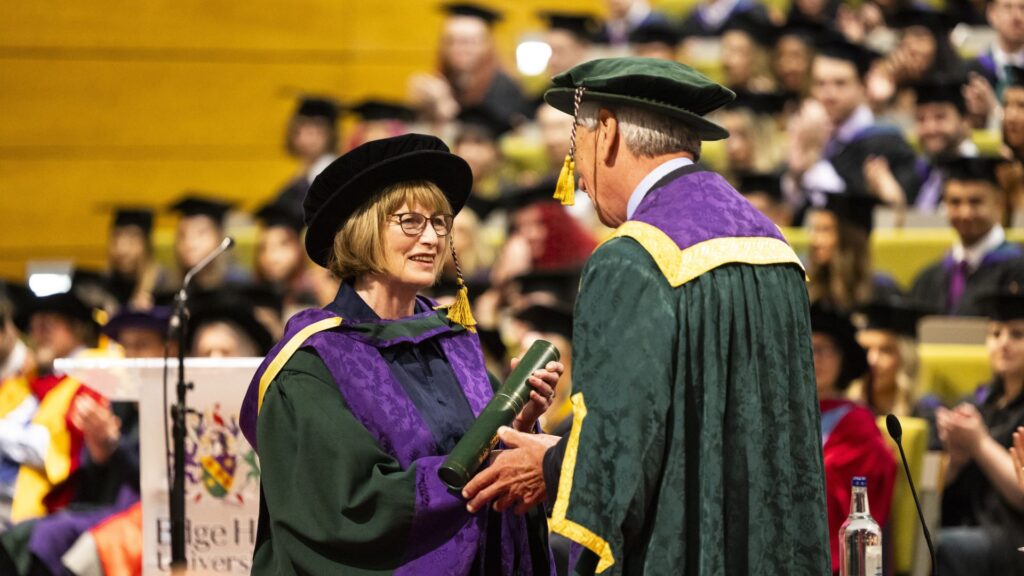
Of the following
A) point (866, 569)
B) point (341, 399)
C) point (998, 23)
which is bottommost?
point (866, 569)

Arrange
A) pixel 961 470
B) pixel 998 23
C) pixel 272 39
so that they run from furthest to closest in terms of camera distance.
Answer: pixel 272 39
pixel 998 23
pixel 961 470

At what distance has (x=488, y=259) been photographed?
8.15 meters

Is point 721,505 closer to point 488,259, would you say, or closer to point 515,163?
point 488,259

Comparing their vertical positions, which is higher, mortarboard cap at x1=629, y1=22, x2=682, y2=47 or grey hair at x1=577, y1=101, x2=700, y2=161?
mortarboard cap at x1=629, y1=22, x2=682, y2=47

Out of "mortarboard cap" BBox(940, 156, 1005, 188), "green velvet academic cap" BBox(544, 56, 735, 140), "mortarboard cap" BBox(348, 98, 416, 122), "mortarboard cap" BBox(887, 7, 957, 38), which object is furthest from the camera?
"mortarboard cap" BBox(348, 98, 416, 122)

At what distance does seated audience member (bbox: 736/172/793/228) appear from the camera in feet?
25.6

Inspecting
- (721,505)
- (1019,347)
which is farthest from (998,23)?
(721,505)

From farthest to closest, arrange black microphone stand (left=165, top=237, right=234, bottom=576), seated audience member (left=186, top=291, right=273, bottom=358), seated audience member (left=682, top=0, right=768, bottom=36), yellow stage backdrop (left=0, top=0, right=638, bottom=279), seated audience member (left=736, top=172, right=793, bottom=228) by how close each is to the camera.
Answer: yellow stage backdrop (left=0, top=0, right=638, bottom=279) < seated audience member (left=682, top=0, right=768, bottom=36) < seated audience member (left=736, top=172, right=793, bottom=228) < seated audience member (left=186, top=291, right=273, bottom=358) < black microphone stand (left=165, top=237, right=234, bottom=576)

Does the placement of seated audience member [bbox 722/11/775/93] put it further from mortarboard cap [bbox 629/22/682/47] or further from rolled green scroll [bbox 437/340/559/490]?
rolled green scroll [bbox 437/340/559/490]

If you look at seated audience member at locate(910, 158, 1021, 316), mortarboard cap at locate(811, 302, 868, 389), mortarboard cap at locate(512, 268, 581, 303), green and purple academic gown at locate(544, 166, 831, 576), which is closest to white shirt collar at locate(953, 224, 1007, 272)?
seated audience member at locate(910, 158, 1021, 316)

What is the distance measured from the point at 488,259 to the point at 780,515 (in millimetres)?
5616

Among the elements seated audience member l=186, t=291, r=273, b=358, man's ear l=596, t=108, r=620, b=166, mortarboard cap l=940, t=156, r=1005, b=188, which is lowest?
seated audience member l=186, t=291, r=273, b=358

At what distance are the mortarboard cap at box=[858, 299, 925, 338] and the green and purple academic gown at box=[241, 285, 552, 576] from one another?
3.06m

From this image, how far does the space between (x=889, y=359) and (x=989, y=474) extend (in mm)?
1022
